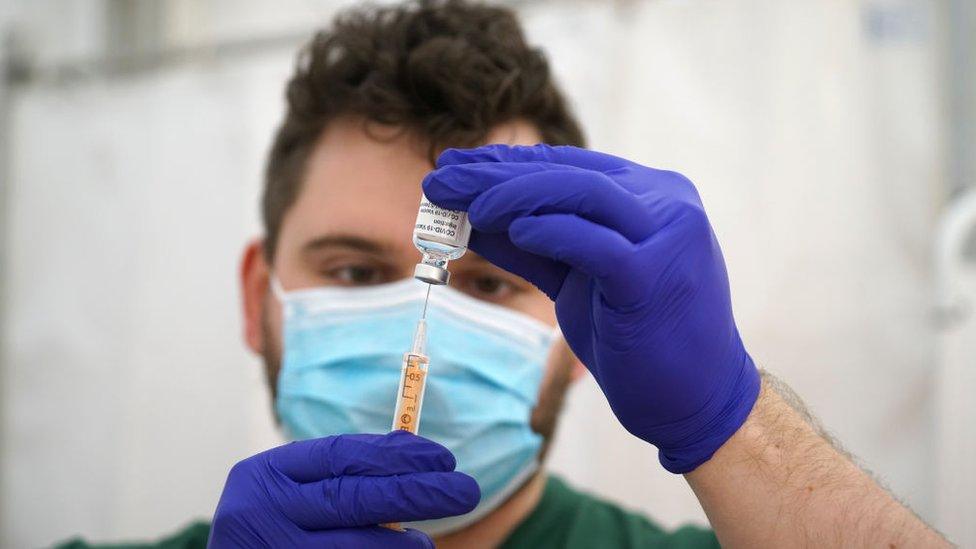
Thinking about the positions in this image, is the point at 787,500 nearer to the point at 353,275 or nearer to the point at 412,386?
the point at 412,386

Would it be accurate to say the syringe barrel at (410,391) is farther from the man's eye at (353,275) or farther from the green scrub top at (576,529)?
the green scrub top at (576,529)

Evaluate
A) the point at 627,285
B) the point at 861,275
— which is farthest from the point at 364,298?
the point at 861,275

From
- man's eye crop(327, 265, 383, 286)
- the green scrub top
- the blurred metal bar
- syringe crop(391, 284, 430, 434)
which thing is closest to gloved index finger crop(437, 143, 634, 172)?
syringe crop(391, 284, 430, 434)

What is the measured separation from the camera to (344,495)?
779 millimetres

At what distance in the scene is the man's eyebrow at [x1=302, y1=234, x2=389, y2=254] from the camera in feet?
3.67

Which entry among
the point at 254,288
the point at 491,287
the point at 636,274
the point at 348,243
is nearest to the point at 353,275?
the point at 348,243

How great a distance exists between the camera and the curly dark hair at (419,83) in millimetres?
1142

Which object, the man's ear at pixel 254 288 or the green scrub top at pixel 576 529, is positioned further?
the man's ear at pixel 254 288

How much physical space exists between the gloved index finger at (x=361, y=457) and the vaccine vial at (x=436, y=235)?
0.53 feet

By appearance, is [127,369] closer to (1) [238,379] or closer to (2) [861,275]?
(1) [238,379]

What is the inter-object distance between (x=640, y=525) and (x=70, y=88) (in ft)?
5.98

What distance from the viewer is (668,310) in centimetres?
73

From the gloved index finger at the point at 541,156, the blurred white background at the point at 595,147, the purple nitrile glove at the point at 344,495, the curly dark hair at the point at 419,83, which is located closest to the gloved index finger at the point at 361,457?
the purple nitrile glove at the point at 344,495

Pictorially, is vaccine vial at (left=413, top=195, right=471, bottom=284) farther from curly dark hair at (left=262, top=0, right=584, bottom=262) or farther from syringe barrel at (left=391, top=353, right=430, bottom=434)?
curly dark hair at (left=262, top=0, right=584, bottom=262)
